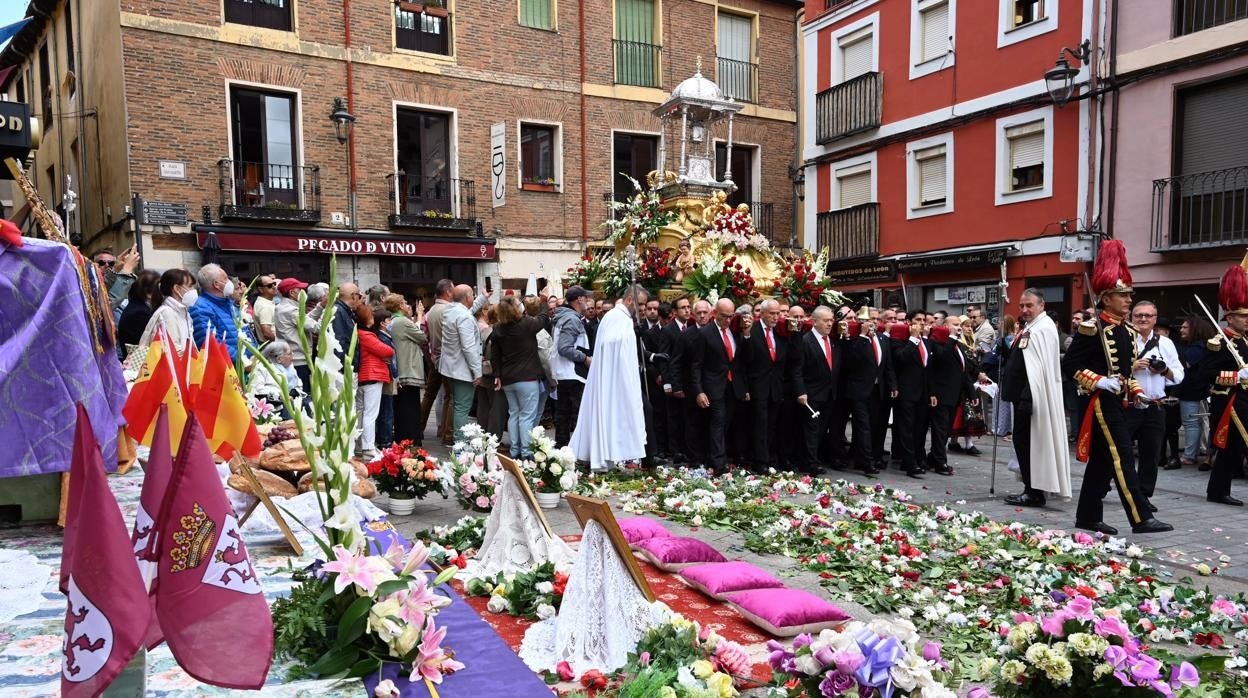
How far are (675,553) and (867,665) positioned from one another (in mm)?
2705

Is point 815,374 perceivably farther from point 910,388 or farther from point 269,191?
point 269,191

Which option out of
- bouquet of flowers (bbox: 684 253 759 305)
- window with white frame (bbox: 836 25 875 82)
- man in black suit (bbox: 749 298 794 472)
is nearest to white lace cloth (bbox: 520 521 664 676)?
man in black suit (bbox: 749 298 794 472)

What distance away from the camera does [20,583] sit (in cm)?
413

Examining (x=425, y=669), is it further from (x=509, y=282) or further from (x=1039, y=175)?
(x=509, y=282)

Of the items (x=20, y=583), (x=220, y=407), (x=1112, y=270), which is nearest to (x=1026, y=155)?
(x=1112, y=270)

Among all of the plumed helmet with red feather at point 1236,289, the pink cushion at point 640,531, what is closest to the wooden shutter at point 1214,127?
the plumed helmet with red feather at point 1236,289

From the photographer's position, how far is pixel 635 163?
2214cm

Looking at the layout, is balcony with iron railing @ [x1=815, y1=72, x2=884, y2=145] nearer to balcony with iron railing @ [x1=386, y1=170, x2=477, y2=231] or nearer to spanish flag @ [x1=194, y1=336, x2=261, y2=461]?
balcony with iron railing @ [x1=386, y1=170, x2=477, y2=231]

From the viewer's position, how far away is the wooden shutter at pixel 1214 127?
13.1 meters

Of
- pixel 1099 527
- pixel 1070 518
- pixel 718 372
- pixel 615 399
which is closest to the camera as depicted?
pixel 1099 527

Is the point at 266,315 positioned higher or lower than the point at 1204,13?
lower

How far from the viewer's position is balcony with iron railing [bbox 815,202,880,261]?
19500mm

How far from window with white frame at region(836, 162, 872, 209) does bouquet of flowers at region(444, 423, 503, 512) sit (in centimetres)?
1547

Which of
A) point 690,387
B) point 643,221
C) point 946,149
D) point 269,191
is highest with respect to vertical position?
point 946,149
